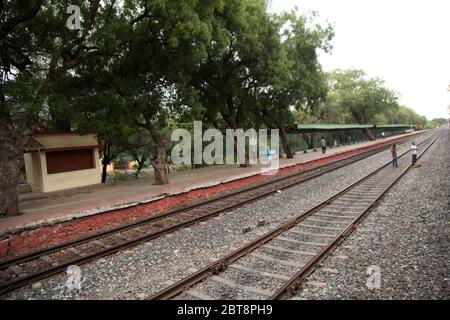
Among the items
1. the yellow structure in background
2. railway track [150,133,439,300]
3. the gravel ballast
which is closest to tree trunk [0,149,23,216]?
the yellow structure in background

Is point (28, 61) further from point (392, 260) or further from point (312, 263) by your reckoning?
point (392, 260)

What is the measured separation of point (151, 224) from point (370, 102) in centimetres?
6527

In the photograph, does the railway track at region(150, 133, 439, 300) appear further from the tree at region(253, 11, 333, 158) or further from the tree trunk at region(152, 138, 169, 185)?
the tree at region(253, 11, 333, 158)

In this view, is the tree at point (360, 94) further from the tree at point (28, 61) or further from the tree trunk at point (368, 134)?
the tree at point (28, 61)

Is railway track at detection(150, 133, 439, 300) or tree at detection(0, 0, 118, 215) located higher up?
tree at detection(0, 0, 118, 215)

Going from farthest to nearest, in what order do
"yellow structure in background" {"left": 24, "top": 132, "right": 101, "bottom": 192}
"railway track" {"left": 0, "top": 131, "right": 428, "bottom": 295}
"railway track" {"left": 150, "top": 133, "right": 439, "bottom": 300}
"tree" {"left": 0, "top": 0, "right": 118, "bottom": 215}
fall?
1. "yellow structure in background" {"left": 24, "top": 132, "right": 101, "bottom": 192}
2. "tree" {"left": 0, "top": 0, "right": 118, "bottom": 215}
3. "railway track" {"left": 0, "top": 131, "right": 428, "bottom": 295}
4. "railway track" {"left": 150, "top": 133, "right": 439, "bottom": 300}

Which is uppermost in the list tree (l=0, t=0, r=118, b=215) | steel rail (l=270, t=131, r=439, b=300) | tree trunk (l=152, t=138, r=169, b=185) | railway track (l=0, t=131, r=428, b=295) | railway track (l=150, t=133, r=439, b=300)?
tree (l=0, t=0, r=118, b=215)

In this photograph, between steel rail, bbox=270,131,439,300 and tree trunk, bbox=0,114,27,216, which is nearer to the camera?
steel rail, bbox=270,131,439,300

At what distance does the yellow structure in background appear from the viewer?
1655cm

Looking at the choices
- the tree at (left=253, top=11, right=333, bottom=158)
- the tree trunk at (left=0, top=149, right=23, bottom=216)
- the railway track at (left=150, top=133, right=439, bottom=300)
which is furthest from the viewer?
the tree at (left=253, top=11, right=333, bottom=158)

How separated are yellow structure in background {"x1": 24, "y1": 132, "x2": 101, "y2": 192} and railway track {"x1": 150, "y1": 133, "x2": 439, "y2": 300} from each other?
1329 cm

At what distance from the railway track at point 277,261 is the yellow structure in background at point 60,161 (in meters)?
13.3

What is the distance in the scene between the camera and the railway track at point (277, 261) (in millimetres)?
5555
